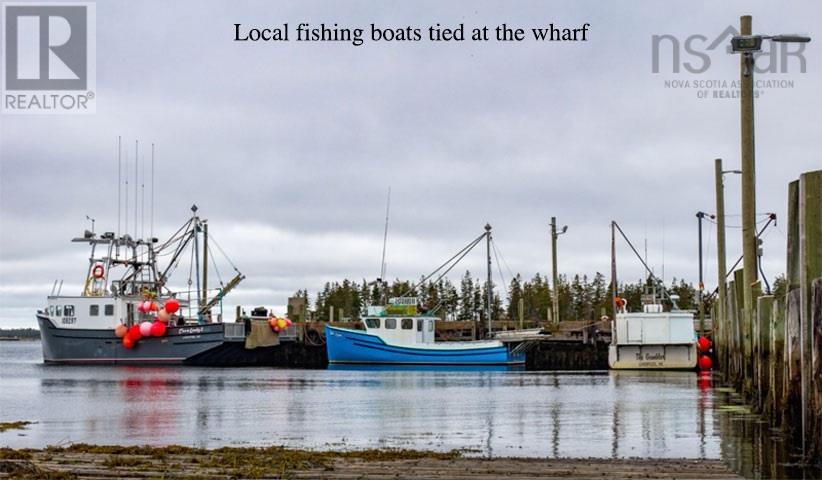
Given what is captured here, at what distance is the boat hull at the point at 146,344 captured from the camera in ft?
204

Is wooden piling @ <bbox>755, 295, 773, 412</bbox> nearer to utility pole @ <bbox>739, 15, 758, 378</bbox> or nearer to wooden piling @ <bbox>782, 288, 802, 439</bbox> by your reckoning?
wooden piling @ <bbox>782, 288, 802, 439</bbox>

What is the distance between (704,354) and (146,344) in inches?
1207

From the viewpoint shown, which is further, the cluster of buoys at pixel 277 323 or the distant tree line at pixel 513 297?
the distant tree line at pixel 513 297

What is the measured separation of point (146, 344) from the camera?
6206 cm

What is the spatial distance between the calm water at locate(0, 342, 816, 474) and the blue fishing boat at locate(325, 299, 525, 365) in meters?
14.9

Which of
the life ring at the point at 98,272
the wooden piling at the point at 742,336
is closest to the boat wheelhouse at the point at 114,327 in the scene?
the life ring at the point at 98,272

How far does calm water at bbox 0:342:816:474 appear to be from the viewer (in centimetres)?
1727

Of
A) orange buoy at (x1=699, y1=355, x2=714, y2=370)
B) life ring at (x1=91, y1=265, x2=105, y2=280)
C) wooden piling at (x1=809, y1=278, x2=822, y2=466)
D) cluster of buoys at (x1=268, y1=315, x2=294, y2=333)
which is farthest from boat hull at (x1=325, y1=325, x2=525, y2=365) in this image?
wooden piling at (x1=809, y1=278, x2=822, y2=466)

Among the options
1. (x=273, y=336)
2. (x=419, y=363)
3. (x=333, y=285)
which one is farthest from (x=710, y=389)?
(x=333, y=285)

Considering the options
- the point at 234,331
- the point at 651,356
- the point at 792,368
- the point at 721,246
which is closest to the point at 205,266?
the point at 234,331

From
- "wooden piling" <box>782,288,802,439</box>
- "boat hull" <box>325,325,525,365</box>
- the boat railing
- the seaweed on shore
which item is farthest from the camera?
the boat railing

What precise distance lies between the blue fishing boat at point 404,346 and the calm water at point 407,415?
1487cm

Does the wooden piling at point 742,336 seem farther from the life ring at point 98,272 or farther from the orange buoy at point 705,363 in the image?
the life ring at point 98,272

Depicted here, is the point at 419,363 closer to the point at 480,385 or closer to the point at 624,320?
the point at 624,320
